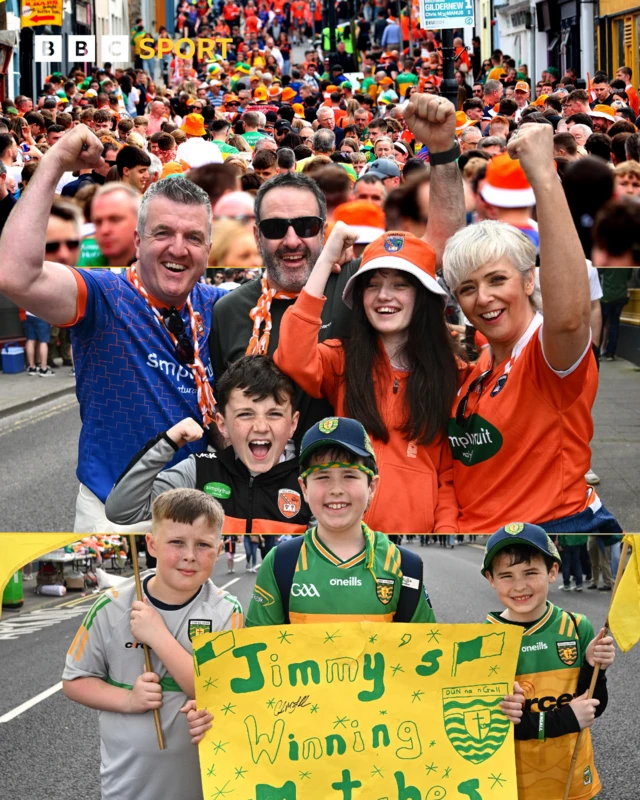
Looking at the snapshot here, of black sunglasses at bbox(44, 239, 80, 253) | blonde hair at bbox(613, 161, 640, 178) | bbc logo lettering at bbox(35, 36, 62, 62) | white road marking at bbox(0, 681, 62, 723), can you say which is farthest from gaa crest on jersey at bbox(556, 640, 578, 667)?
bbc logo lettering at bbox(35, 36, 62, 62)

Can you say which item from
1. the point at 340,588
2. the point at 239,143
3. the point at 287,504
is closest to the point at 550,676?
the point at 340,588

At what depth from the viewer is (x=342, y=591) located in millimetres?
3127

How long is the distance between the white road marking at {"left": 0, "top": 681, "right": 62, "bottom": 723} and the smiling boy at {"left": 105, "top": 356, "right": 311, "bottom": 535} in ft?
8.56

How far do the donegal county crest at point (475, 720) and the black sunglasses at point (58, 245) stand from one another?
1.59 m

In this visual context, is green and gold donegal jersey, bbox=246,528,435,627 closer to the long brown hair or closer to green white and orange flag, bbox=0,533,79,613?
the long brown hair

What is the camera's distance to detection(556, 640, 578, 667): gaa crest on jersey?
3.20m

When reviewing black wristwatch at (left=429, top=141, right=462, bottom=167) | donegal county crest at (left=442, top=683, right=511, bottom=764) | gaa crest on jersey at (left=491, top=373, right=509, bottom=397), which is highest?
black wristwatch at (left=429, top=141, right=462, bottom=167)

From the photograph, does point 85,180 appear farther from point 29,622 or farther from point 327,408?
point 29,622

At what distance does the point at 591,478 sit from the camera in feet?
11.1

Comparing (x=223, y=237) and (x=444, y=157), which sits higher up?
(x=444, y=157)

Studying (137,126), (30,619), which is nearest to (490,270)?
(30,619)

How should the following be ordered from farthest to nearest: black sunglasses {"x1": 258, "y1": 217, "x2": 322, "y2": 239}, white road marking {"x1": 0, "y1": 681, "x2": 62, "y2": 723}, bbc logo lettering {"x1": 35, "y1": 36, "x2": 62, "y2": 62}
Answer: bbc logo lettering {"x1": 35, "y1": 36, "x2": 62, "y2": 62}, white road marking {"x1": 0, "y1": 681, "x2": 62, "y2": 723}, black sunglasses {"x1": 258, "y1": 217, "x2": 322, "y2": 239}

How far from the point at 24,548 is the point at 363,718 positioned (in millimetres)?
1055

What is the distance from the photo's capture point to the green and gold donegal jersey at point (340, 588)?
3127 mm
